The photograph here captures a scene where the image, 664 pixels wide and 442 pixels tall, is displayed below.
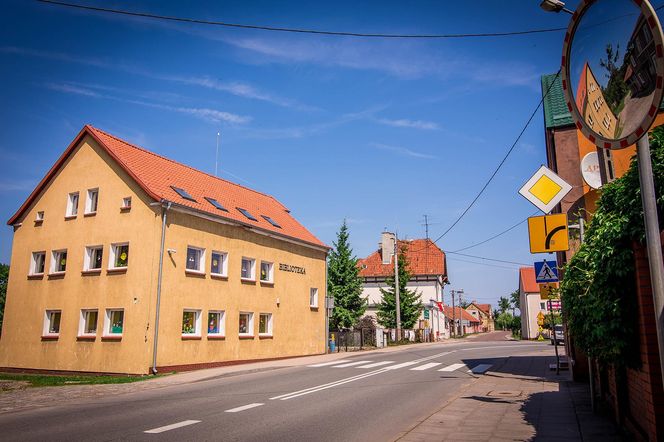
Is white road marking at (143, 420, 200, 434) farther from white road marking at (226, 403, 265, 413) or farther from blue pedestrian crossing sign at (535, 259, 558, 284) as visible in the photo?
blue pedestrian crossing sign at (535, 259, 558, 284)

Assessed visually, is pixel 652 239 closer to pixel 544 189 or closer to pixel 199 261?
pixel 544 189

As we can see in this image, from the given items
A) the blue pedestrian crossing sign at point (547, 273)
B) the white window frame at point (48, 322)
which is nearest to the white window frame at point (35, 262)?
the white window frame at point (48, 322)

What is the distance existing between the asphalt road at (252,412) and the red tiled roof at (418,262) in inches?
1727

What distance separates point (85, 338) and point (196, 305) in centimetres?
436

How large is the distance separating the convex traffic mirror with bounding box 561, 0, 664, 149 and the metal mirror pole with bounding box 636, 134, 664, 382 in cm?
20

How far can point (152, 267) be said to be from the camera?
1836cm

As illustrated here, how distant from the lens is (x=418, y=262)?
196 feet

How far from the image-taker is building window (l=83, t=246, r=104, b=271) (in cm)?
2031

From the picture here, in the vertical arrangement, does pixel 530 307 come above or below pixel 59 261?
below

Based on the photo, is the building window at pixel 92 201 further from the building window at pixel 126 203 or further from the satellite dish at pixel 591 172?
the satellite dish at pixel 591 172

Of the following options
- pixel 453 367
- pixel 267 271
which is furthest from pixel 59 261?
pixel 453 367

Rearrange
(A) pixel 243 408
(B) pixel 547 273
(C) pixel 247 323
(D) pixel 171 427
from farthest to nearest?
(C) pixel 247 323 → (B) pixel 547 273 → (A) pixel 243 408 → (D) pixel 171 427

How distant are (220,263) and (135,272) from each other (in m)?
4.13

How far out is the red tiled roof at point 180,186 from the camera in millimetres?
20438
